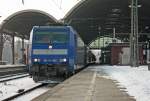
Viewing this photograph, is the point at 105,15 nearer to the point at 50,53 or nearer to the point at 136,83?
the point at 50,53

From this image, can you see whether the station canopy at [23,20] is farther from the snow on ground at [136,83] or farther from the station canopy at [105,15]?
the snow on ground at [136,83]

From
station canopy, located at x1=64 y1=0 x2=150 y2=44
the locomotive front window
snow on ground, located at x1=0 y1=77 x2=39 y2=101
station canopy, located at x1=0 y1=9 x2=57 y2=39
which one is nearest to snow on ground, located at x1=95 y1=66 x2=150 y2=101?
the locomotive front window

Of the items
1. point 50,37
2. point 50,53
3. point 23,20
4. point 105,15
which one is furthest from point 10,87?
point 105,15

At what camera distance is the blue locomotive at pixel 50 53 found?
29.0 metres

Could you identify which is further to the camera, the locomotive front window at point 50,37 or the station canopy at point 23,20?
the station canopy at point 23,20

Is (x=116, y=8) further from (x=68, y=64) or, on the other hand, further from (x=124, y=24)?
(x=68, y=64)

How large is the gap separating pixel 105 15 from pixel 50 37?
55.7 metres

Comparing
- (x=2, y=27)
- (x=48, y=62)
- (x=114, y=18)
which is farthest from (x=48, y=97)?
(x=114, y=18)

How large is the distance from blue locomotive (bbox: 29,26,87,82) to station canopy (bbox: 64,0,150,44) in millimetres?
34617

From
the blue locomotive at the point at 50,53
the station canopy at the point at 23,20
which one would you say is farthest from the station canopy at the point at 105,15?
the blue locomotive at the point at 50,53

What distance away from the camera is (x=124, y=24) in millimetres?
96500

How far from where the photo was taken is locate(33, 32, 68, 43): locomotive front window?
2988 centimetres

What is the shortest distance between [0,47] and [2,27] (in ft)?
13.4

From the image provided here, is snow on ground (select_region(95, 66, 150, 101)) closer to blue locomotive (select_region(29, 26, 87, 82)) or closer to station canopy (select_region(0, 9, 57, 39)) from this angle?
blue locomotive (select_region(29, 26, 87, 82))
